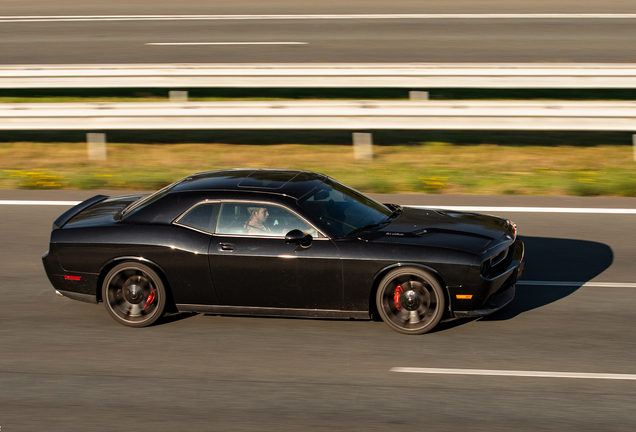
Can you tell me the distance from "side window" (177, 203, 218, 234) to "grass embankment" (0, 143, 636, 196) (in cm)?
468

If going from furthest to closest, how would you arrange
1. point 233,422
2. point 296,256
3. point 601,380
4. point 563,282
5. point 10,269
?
point 10,269
point 563,282
point 296,256
point 601,380
point 233,422

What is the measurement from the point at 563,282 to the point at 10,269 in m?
6.02

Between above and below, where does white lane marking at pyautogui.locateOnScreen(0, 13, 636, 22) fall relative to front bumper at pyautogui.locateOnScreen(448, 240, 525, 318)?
above

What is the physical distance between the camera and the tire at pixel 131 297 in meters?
6.22

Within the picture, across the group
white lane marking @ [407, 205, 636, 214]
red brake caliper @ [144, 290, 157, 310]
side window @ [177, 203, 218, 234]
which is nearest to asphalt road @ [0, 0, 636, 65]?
white lane marking @ [407, 205, 636, 214]

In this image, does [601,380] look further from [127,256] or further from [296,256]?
[127,256]

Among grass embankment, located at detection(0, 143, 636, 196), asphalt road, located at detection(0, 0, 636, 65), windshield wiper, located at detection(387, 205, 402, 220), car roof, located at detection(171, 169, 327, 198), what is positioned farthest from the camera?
asphalt road, located at detection(0, 0, 636, 65)

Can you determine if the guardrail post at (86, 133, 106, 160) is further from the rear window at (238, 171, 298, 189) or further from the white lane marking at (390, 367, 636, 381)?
the white lane marking at (390, 367, 636, 381)

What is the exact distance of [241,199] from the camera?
20.2 feet

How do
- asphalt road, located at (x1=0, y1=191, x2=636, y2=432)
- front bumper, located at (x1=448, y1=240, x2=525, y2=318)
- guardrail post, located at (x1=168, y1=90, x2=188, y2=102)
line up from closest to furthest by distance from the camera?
asphalt road, located at (x1=0, y1=191, x2=636, y2=432) → front bumper, located at (x1=448, y1=240, x2=525, y2=318) → guardrail post, located at (x1=168, y1=90, x2=188, y2=102)

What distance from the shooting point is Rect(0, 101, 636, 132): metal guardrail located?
36.2ft

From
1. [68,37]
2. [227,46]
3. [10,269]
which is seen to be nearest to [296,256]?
[10,269]

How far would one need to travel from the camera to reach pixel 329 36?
54.9 feet

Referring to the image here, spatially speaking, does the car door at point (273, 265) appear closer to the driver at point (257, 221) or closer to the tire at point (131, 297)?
the driver at point (257, 221)
